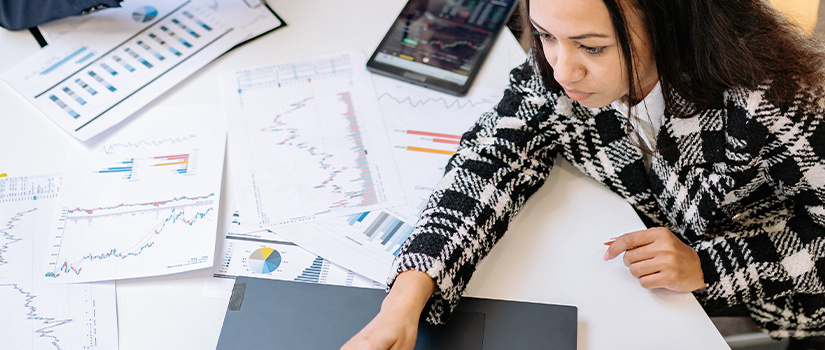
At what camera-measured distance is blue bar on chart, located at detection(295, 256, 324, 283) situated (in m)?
0.86

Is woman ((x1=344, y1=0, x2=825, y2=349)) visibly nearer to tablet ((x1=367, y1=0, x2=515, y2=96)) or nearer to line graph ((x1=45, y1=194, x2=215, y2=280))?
tablet ((x1=367, y1=0, x2=515, y2=96))

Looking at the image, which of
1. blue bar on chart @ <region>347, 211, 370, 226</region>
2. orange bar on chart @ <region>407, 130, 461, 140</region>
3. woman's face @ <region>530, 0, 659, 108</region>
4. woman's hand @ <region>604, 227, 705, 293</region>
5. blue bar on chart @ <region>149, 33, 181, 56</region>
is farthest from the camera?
blue bar on chart @ <region>149, 33, 181, 56</region>

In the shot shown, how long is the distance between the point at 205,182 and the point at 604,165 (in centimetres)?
57

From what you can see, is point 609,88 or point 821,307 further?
point 821,307

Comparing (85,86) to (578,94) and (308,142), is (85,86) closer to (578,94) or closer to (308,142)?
(308,142)

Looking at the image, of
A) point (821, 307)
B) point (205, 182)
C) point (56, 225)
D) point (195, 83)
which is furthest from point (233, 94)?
point (821, 307)

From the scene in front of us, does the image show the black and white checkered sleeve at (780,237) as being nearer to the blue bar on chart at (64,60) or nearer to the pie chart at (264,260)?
the pie chart at (264,260)

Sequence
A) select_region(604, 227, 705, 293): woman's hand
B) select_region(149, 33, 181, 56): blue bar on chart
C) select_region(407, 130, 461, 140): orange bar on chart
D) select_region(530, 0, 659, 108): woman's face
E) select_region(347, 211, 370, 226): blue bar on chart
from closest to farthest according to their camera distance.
→ select_region(530, 0, 659, 108): woman's face, select_region(604, 227, 705, 293): woman's hand, select_region(347, 211, 370, 226): blue bar on chart, select_region(407, 130, 461, 140): orange bar on chart, select_region(149, 33, 181, 56): blue bar on chart

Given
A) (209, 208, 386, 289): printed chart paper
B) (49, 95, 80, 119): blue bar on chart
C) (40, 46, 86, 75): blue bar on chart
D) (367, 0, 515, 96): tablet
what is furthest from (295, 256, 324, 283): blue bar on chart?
(40, 46, 86, 75): blue bar on chart

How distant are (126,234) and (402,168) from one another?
39cm

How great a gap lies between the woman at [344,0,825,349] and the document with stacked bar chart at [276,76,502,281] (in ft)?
0.16

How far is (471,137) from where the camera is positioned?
0.97 m

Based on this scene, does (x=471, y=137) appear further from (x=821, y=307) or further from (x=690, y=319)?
(x=821, y=307)

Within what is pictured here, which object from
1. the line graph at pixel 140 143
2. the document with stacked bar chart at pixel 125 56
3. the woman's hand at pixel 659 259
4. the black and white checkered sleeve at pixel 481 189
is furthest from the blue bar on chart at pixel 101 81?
the woman's hand at pixel 659 259
